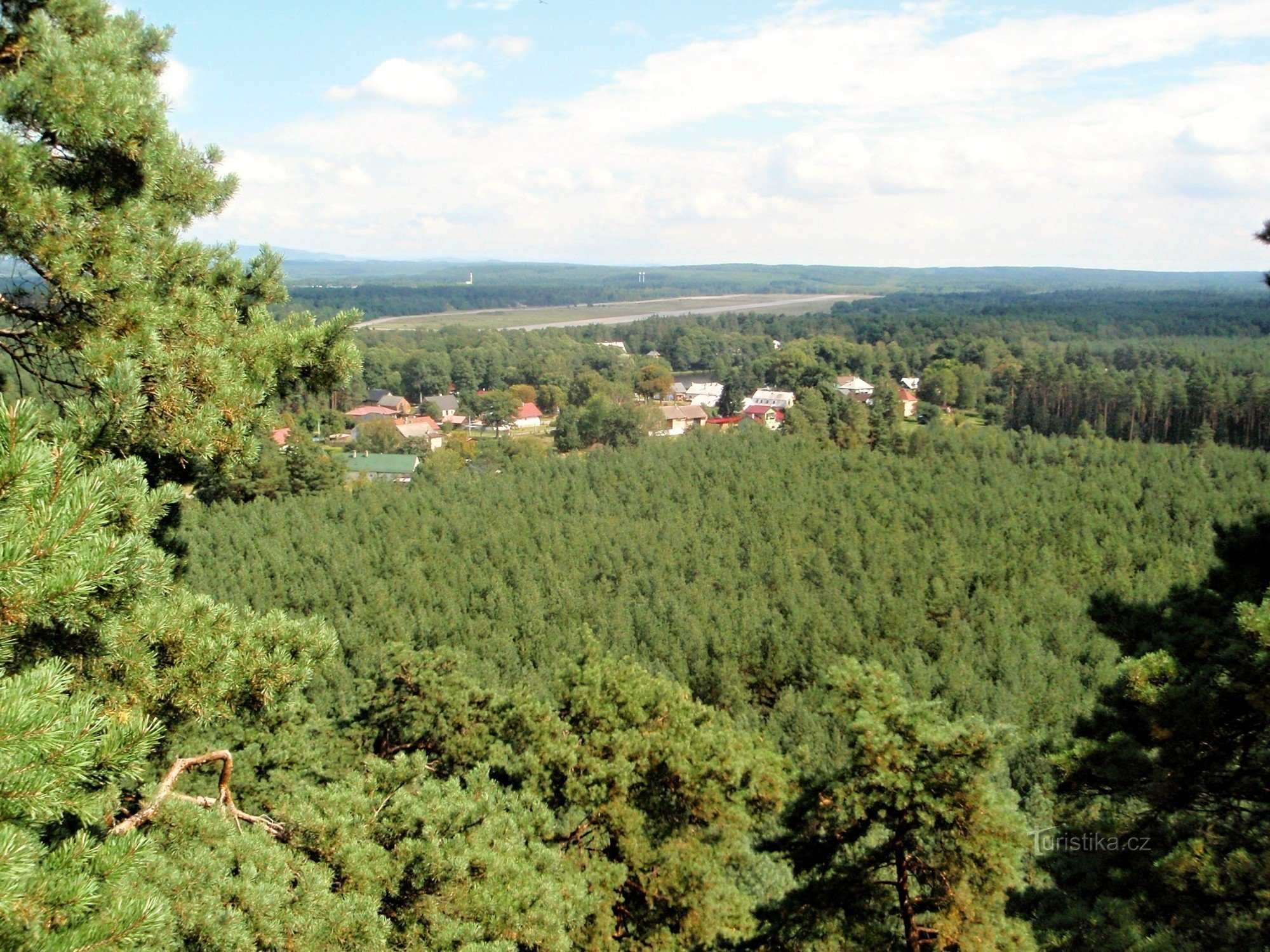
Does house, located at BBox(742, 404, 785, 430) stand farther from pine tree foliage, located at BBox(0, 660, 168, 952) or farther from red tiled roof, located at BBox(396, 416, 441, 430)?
pine tree foliage, located at BBox(0, 660, 168, 952)

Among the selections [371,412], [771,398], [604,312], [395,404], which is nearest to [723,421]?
[771,398]

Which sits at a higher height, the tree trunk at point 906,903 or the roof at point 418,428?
the tree trunk at point 906,903

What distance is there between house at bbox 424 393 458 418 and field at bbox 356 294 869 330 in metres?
31.4

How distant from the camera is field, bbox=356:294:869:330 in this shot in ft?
359

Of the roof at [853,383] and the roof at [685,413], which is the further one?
the roof at [853,383]

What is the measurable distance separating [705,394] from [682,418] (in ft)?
43.0

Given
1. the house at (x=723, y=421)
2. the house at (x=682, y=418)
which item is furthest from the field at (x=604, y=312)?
the house at (x=723, y=421)

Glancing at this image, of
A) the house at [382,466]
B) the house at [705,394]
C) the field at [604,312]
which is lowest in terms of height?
the house at [382,466]

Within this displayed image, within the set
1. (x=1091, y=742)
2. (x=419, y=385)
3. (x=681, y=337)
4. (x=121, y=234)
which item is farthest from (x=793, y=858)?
(x=681, y=337)

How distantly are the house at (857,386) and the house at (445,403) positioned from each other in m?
26.1

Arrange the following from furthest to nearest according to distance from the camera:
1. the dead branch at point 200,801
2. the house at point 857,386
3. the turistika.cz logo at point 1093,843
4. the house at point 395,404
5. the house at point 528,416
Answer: the house at point 857,386 < the house at point 395,404 < the house at point 528,416 < the turistika.cz logo at point 1093,843 < the dead branch at point 200,801

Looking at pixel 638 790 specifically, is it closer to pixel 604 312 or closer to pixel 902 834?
pixel 902 834

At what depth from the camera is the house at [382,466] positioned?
127 feet

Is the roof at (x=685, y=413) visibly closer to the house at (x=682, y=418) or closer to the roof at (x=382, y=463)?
the house at (x=682, y=418)
